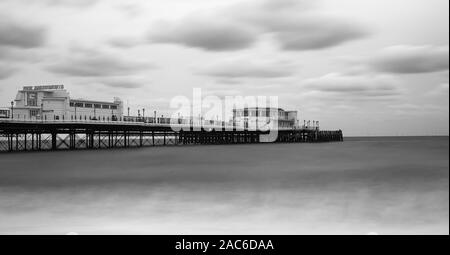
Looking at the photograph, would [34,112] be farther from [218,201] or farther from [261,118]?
[218,201]

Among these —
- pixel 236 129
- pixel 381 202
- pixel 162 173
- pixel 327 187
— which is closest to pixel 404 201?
pixel 381 202

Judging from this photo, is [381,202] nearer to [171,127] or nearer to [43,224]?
[43,224]

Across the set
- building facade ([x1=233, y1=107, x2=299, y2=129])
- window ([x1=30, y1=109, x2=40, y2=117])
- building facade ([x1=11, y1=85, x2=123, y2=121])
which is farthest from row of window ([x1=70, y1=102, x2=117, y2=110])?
building facade ([x1=233, y1=107, x2=299, y2=129])

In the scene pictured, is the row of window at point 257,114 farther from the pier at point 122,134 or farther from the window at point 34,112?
the window at point 34,112

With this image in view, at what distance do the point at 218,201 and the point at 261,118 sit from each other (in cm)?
6800

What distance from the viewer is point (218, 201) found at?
48.3ft

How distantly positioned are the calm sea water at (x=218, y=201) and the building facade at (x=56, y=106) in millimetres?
29933

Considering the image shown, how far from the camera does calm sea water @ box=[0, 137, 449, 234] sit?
413 inches

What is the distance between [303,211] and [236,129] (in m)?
50.1

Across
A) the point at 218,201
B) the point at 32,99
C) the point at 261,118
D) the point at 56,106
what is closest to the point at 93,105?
the point at 56,106

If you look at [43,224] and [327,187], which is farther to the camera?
[327,187]

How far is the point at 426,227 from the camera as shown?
34.0ft

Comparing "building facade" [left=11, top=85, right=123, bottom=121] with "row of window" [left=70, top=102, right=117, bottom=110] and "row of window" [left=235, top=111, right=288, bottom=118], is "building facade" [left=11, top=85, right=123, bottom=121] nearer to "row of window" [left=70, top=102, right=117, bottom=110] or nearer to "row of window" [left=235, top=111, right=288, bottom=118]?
"row of window" [left=70, top=102, right=117, bottom=110]
